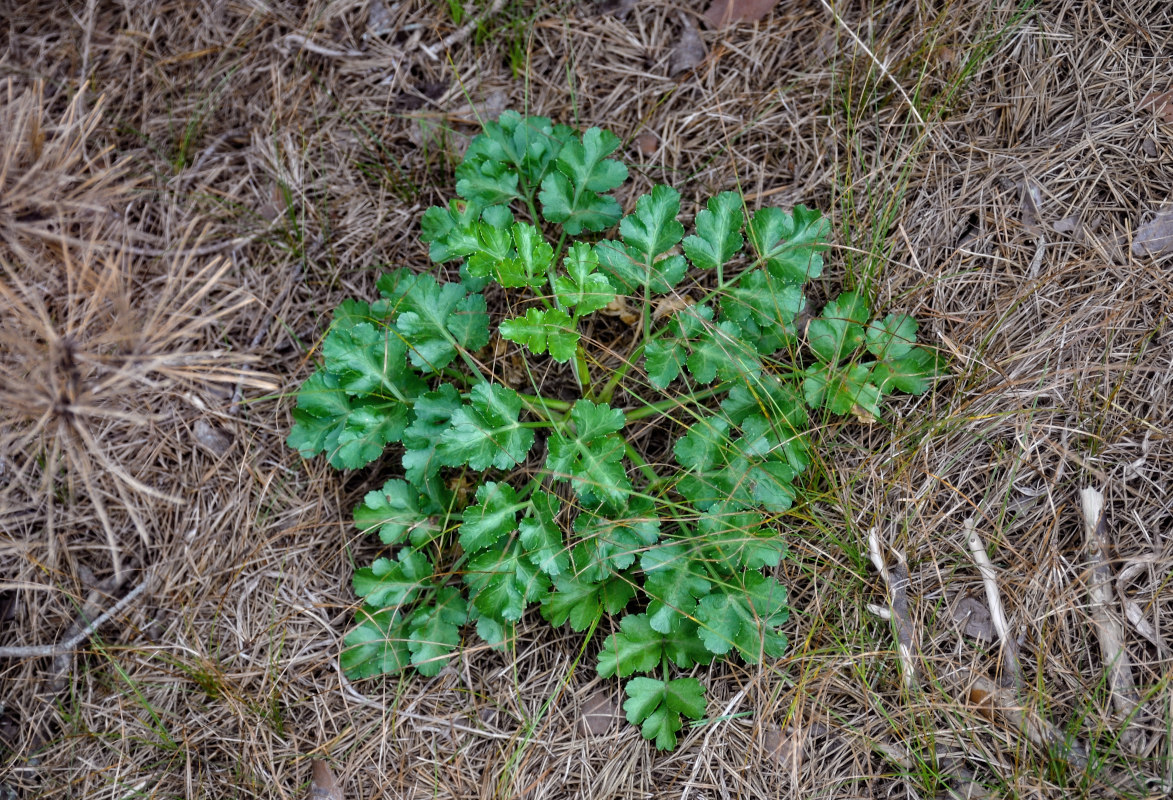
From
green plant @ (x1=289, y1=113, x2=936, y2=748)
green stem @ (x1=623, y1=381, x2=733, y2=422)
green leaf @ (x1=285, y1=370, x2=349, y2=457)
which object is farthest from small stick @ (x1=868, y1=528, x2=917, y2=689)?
green leaf @ (x1=285, y1=370, x2=349, y2=457)

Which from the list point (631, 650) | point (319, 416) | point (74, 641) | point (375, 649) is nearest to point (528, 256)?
point (319, 416)

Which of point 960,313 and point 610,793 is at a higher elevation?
point 960,313

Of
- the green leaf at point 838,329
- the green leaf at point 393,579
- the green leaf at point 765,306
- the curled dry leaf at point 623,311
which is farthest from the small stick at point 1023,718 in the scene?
the green leaf at point 393,579

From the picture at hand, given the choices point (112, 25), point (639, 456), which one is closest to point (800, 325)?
point (639, 456)

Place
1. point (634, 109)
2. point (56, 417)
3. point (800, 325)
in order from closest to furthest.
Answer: point (56, 417)
point (800, 325)
point (634, 109)

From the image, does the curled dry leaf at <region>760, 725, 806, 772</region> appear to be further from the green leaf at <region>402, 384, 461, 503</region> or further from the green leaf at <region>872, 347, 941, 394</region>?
the green leaf at <region>402, 384, 461, 503</region>

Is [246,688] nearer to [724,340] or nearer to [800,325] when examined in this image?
[724,340]

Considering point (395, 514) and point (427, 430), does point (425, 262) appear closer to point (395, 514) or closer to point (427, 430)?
point (427, 430)
